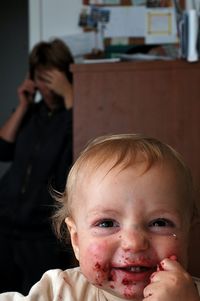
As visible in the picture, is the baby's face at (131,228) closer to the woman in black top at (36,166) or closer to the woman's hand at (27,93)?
the woman in black top at (36,166)

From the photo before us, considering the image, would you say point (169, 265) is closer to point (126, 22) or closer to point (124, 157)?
point (124, 157)

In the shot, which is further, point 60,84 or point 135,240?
point 60,84

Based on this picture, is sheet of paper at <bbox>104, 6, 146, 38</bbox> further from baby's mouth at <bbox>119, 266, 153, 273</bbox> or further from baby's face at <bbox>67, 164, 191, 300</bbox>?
baby's mouth at <bbox>119, 266, 153, 273</bbox>

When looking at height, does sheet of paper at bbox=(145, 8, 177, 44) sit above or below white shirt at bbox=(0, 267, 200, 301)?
above

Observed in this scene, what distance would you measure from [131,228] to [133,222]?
1cm

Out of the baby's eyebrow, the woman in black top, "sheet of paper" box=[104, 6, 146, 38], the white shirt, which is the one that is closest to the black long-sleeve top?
the woman in black top

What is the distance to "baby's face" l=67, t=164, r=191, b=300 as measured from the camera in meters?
0.76

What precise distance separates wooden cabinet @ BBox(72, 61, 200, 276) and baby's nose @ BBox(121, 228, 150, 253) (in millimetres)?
825

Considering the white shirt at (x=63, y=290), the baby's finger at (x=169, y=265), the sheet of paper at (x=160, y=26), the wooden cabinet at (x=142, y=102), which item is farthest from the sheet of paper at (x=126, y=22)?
the baby's finger at (x=169, y=265)

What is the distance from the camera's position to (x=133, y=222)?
30.5 inches

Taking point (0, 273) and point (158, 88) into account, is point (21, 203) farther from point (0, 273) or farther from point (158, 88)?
point (158, 88)

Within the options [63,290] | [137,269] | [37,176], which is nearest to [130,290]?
[137,269]

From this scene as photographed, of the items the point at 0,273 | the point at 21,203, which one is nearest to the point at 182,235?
the point at 0,273

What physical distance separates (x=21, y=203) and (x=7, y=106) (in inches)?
58.6
